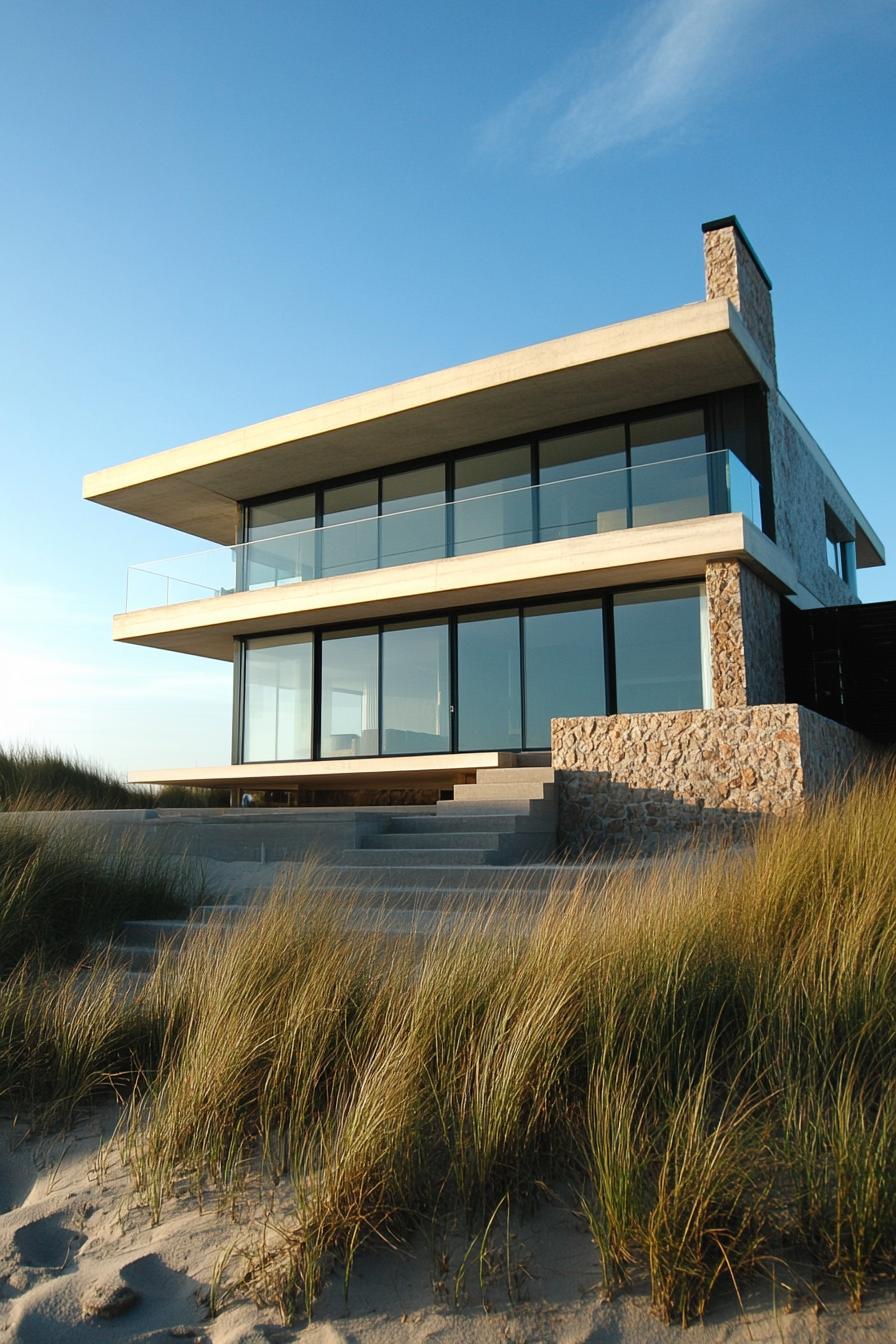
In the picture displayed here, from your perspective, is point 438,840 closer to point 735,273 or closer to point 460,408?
point 460,408

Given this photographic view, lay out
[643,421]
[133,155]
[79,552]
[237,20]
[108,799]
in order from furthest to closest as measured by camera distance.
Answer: [108,799] < [79,552] < [643,421] < [133,155] < [237,20]

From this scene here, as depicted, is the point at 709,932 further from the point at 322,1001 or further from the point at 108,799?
the point at 108,799

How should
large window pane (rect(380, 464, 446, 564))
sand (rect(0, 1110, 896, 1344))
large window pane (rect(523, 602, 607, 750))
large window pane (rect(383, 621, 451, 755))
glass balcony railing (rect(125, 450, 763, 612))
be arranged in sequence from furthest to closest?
large window pane (rect(383, 621, 451, 755))
large window pane (rect(380, 464, 446, 564))
large window pane (rect(523, 602, 607, 750))
glass balcony railing (rect(125, 450, 763, 612))
sand (rect(0, 1110, 896, 1344))

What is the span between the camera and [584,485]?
13727 millimetres

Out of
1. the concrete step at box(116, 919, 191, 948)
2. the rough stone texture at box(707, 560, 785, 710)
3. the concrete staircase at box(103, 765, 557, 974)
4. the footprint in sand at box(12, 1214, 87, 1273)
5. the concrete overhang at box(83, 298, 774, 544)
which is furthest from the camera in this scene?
the concrete overhang at box(83, 298, 774, 544)

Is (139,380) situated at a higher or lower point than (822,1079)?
higher

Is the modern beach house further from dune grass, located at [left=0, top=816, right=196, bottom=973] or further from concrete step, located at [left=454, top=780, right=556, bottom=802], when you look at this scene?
dune grass, located at [left=0, top=816, right=196, bottom=973]

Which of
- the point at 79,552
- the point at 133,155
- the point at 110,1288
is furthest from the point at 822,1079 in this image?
the point at 79,552

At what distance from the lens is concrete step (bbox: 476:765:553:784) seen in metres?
11.9

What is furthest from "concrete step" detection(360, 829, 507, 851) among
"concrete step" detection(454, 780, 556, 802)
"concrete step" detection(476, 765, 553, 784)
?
"concrete step" detection(476, 765, 553, 784)

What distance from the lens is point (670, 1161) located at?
2.73 metres

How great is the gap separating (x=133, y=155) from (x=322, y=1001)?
1155cm

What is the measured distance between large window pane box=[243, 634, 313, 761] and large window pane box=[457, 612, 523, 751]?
128 inches

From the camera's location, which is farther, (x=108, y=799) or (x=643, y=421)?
(x=108, y=799)
